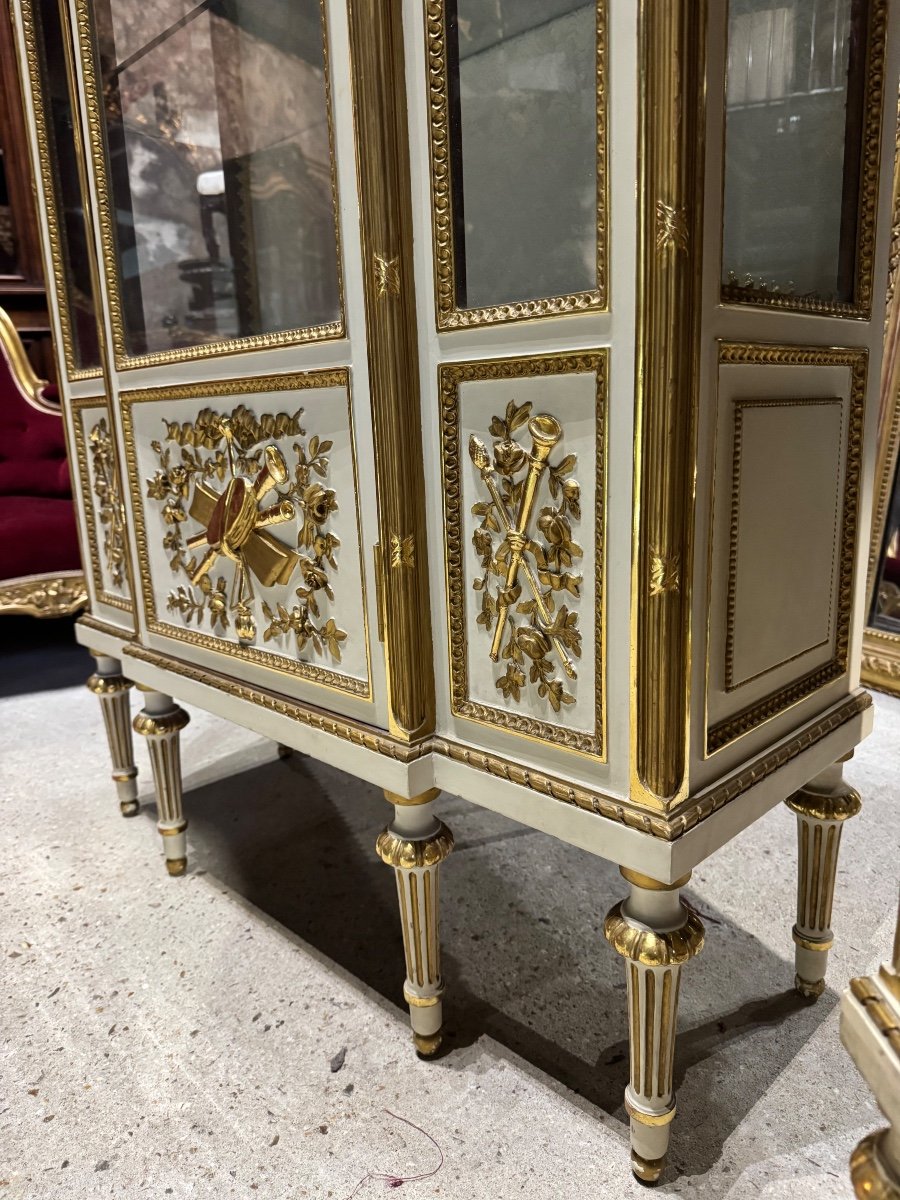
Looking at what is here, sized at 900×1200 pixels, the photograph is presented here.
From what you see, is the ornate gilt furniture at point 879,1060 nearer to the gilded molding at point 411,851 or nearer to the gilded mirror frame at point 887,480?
the gilded molding at point 411,851

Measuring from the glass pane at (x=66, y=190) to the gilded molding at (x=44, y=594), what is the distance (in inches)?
47.2

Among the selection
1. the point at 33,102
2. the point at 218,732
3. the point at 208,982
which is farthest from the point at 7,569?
the point at 208,982

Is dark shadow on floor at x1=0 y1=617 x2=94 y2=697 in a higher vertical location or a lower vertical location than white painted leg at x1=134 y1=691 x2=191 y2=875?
lower

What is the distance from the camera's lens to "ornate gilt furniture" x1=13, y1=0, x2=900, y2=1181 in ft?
2.43

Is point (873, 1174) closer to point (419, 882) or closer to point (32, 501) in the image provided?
point (419, 882)

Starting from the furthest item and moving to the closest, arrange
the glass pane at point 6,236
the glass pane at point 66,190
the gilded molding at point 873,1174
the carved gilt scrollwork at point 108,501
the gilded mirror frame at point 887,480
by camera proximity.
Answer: the glass pane at point 6,236 < the gilded mirror frame at point 887,480 < the carved gilt scrollwork at point 108,501 < the glass pane at point 66,190 < the gilded molding at point 873,1174

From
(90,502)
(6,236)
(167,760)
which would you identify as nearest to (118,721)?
(167,760)

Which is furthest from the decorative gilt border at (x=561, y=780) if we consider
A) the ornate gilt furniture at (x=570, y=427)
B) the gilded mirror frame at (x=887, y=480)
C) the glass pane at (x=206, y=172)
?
the gilded mirror frame at (x=887, y=480)

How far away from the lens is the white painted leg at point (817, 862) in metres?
1.08

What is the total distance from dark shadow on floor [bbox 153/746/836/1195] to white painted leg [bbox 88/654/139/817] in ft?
0.39

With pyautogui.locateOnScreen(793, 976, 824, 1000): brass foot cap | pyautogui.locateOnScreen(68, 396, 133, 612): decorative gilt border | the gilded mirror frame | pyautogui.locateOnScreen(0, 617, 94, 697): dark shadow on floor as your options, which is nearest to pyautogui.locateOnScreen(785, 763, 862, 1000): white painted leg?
pyautogui.locateOnScreen(793, 976, 824, 1000): brass foot cap

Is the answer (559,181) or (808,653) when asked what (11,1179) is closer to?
(808,653)

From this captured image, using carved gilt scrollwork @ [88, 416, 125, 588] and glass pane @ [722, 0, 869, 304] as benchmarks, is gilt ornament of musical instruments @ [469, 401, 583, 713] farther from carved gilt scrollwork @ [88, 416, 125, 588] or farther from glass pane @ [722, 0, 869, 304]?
carved gilt scrollwork @ [88, 416, 125, 588]

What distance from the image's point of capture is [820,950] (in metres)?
1.14
